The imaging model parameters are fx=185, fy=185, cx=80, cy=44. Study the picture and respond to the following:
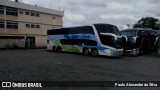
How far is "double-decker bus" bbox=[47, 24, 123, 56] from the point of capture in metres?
19.9

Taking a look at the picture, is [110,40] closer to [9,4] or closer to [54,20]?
[9,4]

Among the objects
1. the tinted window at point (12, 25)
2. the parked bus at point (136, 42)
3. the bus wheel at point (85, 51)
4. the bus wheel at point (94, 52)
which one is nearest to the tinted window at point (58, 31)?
the bus wheel at point (85, 51)

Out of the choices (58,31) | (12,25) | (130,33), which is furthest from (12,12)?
(130,33)

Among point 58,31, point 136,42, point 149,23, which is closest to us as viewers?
point 136,42

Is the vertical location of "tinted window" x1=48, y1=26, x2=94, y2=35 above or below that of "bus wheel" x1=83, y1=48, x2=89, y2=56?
above

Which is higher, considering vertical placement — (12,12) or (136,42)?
(12,12)

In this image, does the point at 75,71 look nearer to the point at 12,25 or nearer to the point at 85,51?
the point at 85,51

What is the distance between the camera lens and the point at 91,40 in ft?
71.2

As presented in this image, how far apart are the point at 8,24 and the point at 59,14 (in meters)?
14.2

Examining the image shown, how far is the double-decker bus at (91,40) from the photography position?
19.9 m

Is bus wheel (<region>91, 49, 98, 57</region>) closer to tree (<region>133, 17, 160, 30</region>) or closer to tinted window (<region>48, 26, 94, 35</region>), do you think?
tinted window (<region>48, 26, 94, 35</region>)

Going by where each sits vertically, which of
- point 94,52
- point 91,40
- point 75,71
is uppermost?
point 91,40

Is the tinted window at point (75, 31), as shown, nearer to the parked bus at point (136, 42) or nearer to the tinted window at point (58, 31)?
the tinted window at point (58, 31)

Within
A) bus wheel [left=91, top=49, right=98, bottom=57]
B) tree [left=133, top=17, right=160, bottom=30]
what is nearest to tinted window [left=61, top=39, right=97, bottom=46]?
bus wheel [left=91, top=49, right=98, bottom=57]
